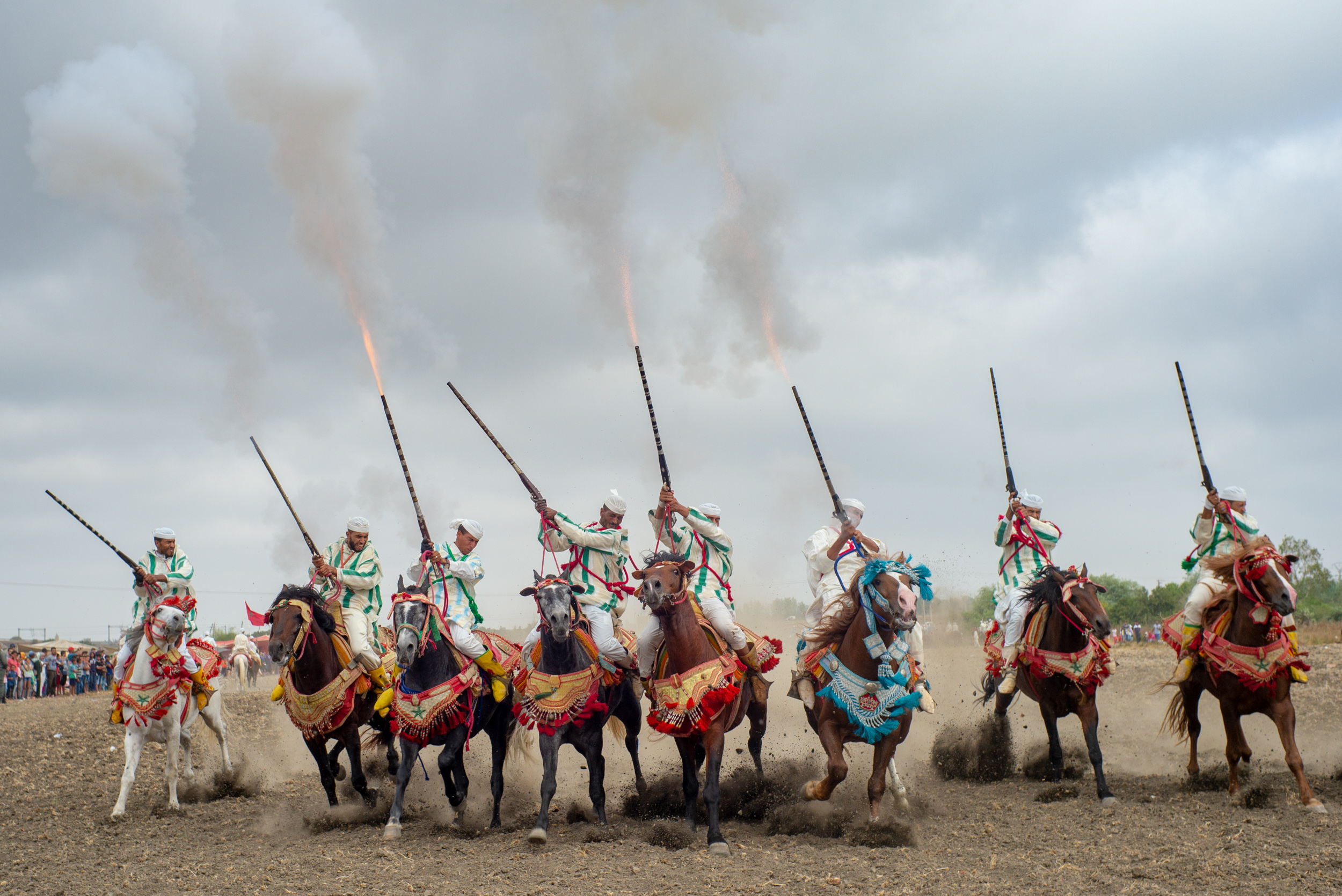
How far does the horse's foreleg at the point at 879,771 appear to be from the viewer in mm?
8633

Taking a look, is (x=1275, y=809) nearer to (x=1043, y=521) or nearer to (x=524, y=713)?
(x=1043, y=521)

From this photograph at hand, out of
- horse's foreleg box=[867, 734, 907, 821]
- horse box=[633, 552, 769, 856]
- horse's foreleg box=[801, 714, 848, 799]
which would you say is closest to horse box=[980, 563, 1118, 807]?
horse's foreleg box=[867, 734, 907, 821]

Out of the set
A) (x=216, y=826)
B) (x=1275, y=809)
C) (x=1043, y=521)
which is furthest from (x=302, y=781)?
(x=1275, y=809)

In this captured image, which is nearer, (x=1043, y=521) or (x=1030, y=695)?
(x=1030, y=695)

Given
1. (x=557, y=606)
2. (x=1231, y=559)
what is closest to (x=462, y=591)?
(x=557, y=606)

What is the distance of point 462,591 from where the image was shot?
423 inches

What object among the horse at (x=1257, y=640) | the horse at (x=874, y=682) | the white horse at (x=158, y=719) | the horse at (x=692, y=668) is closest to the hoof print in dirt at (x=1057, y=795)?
the horse at (x=1257, y=640)

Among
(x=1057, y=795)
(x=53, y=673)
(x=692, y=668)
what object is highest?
(x=53, y=673)

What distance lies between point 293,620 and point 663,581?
3864mm

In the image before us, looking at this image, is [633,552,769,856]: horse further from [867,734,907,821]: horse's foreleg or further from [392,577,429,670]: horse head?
[392,577,429,670]: horse head

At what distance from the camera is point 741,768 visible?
1069 centimetres

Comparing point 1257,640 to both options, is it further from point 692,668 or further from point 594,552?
point 594,552

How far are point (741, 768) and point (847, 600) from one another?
8.58 ft

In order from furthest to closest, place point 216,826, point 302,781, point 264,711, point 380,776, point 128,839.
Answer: point 264,711 < point 302,781 < point 380,776 < point 216,826 < point 128,839
